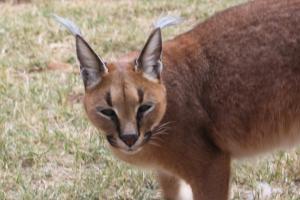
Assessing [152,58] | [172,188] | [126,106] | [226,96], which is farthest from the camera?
[172,188]

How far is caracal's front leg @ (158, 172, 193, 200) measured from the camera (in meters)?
4.81

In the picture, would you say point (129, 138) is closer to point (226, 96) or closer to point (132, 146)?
point (132, 146)

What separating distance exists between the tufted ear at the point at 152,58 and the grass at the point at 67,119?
3.61 ft

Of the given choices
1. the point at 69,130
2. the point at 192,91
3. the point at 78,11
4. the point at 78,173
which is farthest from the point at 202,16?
the point at 192,91

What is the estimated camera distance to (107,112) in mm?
3918

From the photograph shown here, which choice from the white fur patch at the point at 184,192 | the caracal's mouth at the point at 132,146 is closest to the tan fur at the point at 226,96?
the caracal's mouth at the point at 132,146

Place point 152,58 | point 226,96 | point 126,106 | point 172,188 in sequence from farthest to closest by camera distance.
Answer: point 172,188 → point 226,96 → point 152,58 → point 126,106

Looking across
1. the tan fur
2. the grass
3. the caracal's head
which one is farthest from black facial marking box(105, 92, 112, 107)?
the grass

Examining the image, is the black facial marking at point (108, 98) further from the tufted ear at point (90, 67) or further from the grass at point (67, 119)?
the grass at point (67, 119)

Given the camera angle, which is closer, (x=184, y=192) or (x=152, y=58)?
(x=152, y=58)

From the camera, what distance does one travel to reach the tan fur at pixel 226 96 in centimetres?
424

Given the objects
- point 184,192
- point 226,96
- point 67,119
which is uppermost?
point 226,96

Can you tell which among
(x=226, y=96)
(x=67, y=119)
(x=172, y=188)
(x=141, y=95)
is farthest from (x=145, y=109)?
(x=67, y=119)

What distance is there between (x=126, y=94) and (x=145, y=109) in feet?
0.39
